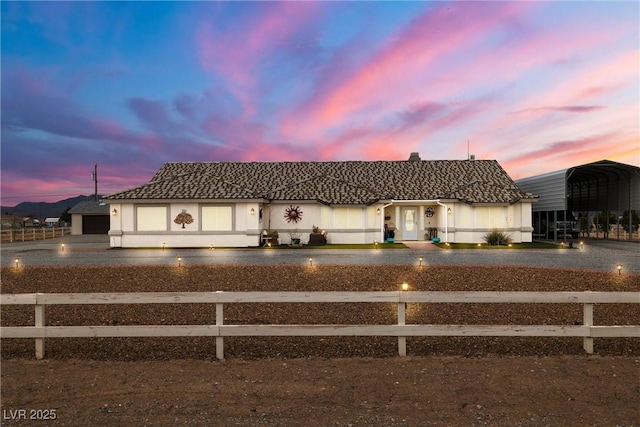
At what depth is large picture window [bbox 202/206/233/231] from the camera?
24.9m

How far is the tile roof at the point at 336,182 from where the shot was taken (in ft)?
84.6

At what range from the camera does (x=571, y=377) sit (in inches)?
208

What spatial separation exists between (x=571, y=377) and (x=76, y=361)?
22.2 ft

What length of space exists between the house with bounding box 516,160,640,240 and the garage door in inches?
1575

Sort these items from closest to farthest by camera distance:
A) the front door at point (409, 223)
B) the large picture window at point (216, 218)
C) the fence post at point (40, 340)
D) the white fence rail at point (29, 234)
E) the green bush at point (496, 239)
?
the fence post at point (40, 340) → the green bush at point (496, 239) → the large picture window at point (216, 218) → the front door at point (409, 223) → the white fence rail at point (29, 234)

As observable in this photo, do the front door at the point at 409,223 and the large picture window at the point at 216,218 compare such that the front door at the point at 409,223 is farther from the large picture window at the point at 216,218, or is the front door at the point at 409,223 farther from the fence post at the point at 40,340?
the fence post at the point at 40,340

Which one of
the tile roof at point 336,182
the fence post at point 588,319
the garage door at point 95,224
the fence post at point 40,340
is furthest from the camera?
the garage door at point 95,224

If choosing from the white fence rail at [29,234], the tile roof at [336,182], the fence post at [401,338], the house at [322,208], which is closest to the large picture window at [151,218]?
the house at [322,208]

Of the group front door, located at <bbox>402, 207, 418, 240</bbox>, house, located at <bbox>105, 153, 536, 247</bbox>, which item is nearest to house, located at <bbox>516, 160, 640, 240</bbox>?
house, located at <bbox>105, 153, 536, 247</bbox>

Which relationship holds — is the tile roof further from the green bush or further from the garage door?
the garage door

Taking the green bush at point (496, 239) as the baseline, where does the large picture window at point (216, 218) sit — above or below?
above

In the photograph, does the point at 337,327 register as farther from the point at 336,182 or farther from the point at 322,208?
the point at 336,182

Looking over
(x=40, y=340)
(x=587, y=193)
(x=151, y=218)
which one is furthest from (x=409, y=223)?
(x=40, y=340)

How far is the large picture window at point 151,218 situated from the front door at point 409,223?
1519 cm
